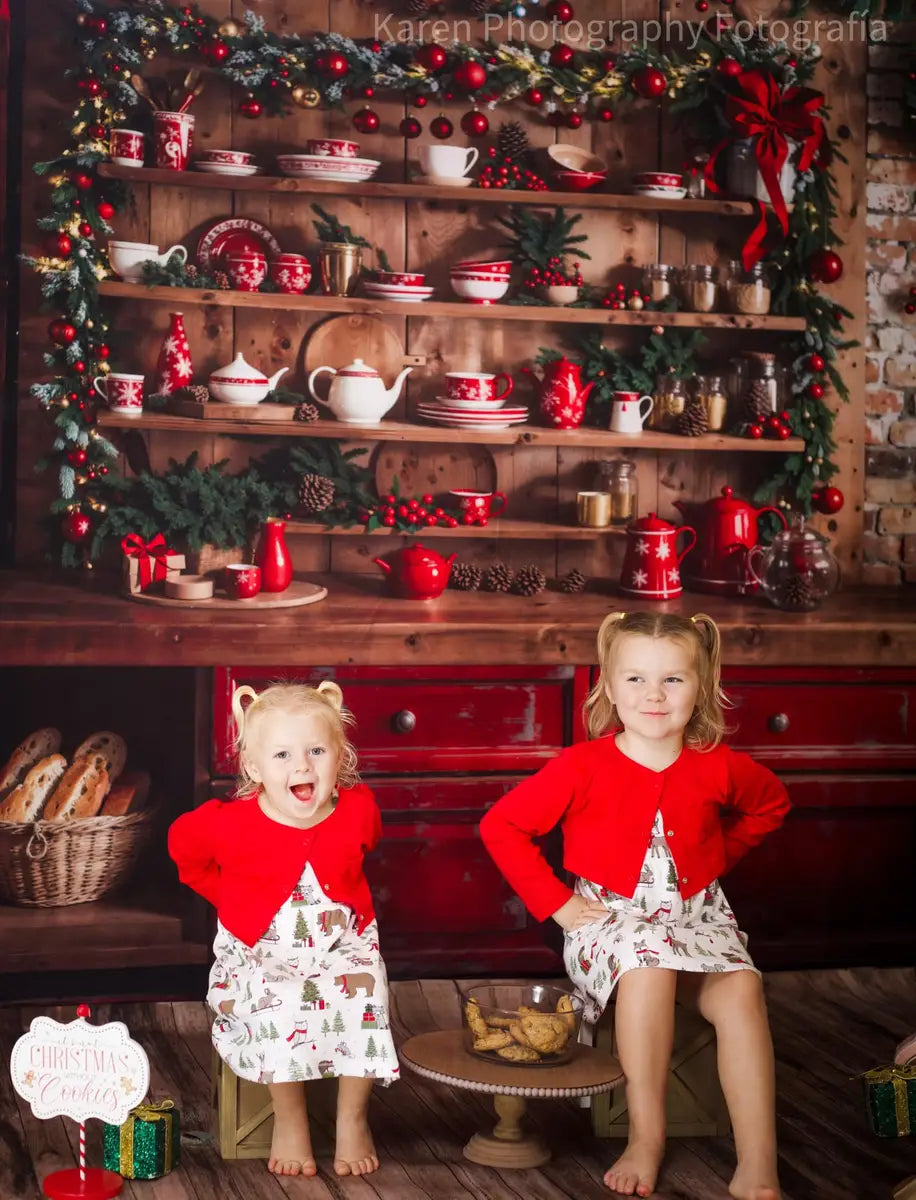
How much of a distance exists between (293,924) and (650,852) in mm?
593

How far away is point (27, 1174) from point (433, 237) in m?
2.24

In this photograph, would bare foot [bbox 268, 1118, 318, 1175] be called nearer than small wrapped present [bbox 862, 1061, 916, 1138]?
Yes

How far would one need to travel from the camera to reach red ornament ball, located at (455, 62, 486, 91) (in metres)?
3.49

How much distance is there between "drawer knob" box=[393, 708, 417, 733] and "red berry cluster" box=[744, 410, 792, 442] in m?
1.14

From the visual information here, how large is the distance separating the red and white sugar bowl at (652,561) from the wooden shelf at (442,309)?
483 mm

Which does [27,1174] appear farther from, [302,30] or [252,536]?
[302,30]

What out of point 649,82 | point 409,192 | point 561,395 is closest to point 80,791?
point 561,395

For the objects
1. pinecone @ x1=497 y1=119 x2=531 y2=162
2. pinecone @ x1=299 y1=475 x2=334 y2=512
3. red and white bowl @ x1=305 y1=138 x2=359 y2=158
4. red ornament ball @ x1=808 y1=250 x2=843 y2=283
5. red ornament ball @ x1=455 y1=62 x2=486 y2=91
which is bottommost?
pinecone @ x1=299 y1=475 x2=334 y2=512

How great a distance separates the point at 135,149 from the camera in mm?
3416

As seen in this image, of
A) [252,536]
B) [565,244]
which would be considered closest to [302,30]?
[565,244]

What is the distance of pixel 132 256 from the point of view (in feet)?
11.3

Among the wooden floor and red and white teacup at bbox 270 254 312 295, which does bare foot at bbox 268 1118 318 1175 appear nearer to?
the wooden floor

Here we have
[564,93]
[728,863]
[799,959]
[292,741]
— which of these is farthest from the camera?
[564,93]

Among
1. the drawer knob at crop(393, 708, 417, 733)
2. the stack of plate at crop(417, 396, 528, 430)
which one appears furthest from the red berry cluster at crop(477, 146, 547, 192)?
the drawer knob at crop(393, 708, 417, 733)
